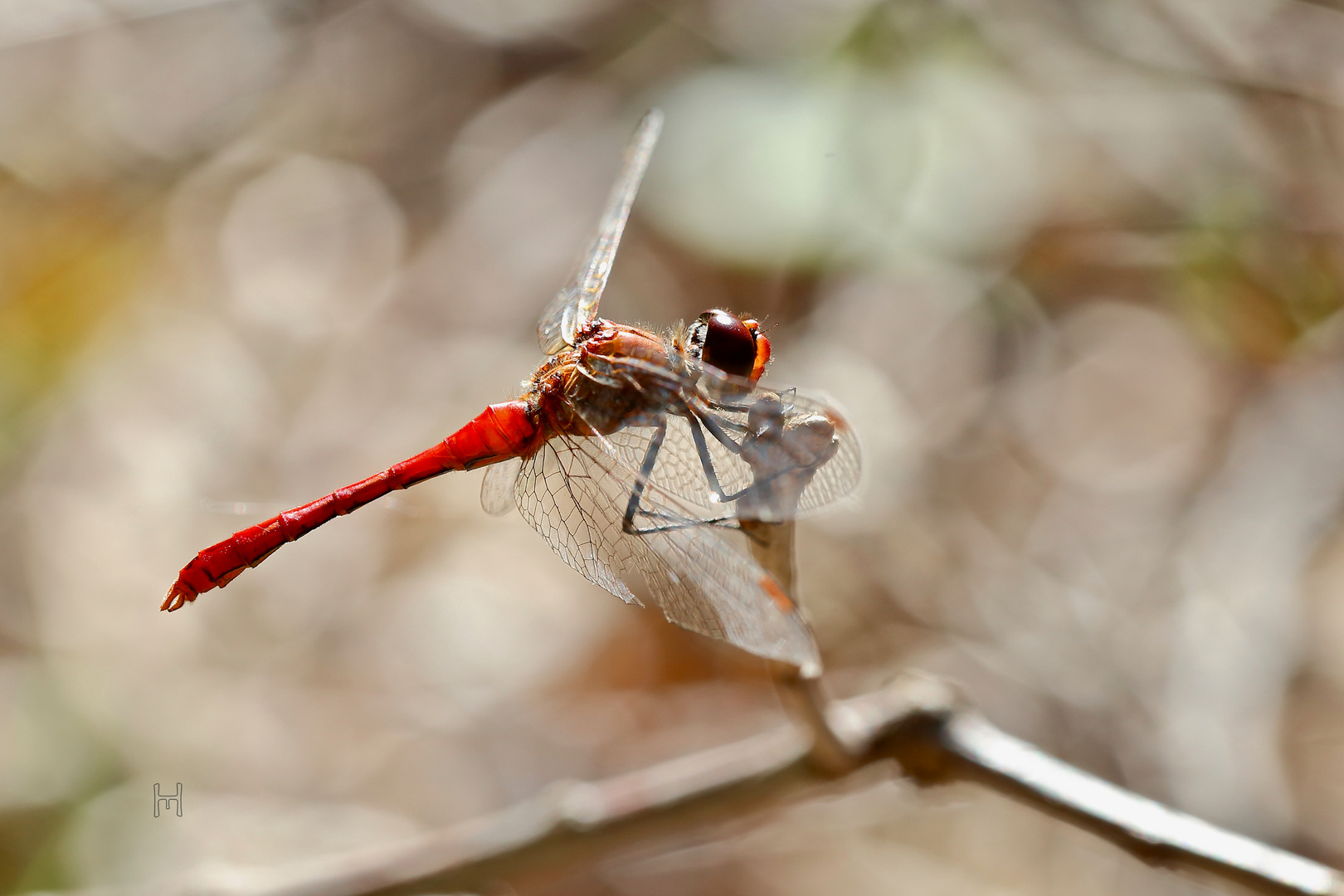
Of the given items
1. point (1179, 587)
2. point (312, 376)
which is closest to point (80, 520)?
point (312, 376)

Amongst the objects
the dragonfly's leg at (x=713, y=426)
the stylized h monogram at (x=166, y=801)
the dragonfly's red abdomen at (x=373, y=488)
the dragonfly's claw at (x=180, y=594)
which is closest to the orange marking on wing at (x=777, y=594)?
the dragonfly's leg at (x=713, y=426)

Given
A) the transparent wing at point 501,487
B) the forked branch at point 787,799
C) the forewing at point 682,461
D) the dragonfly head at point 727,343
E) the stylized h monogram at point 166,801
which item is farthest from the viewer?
the stylized h monogram at point 166,801

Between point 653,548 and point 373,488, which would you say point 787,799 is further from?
point 373,488

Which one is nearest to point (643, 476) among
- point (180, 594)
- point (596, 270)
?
point (596, 270)

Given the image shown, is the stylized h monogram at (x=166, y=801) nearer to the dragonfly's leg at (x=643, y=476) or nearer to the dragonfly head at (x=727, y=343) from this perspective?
the dragonfly's leg at (x=643, y=476)

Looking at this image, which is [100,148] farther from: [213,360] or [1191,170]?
[1191,170]

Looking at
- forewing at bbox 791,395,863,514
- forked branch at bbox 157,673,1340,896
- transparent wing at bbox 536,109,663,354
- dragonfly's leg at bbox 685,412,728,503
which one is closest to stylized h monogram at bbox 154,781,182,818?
forked branch at bbox 157,673,1340,896

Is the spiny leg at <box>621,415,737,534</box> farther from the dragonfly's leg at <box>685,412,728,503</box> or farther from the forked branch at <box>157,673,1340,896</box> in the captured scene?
the forked branch at <box>157,673,1340,896</box>
